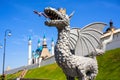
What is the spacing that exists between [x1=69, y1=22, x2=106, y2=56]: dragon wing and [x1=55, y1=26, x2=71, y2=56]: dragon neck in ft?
2.82

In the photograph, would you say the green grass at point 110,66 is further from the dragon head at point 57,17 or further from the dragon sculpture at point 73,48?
the dragon head at point 57,17

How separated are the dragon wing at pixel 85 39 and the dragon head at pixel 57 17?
1.10 meters

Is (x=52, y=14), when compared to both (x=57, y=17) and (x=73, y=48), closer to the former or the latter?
(x=57, y=17)

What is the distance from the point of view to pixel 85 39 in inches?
496

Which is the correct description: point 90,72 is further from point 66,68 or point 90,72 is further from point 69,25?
point 69,25

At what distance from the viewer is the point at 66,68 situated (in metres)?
11.1

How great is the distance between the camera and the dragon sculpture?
36.4 ft

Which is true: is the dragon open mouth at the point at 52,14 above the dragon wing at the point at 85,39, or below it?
above

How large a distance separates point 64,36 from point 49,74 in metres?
38.0

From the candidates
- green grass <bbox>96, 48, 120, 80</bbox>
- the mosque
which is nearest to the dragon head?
green grass <bbox>96, 48, 120, 80</bbox>

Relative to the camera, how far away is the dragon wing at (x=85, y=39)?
12324 millimetres

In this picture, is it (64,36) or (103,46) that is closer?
(64,36)

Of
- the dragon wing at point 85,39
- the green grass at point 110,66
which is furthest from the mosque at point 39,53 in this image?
the dragon wing at point 85,39

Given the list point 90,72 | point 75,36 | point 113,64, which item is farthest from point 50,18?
point 113,64
